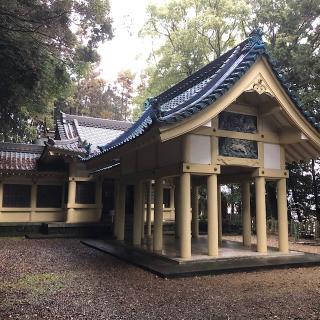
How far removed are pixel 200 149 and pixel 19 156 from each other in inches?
528

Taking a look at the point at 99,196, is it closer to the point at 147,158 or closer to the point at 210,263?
the point at 147,158

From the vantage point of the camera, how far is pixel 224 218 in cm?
2120

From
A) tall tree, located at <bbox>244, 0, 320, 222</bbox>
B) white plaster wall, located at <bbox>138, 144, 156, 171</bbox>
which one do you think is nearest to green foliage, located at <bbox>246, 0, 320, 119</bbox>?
tall tree, located at <bbox>244, 0, 320, 222</bbox>

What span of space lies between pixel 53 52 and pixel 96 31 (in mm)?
1941

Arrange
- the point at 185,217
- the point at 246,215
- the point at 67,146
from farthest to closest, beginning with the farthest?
the point at 67,146
the point at 246,215
the point at 185,217

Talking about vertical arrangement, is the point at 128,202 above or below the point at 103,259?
above

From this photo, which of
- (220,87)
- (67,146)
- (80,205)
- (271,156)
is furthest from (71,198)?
(220,87)

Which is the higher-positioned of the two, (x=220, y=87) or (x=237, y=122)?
(x=220, y=87)

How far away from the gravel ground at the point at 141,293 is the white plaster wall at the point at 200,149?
2.91 m

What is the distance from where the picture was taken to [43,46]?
10664 millimetres

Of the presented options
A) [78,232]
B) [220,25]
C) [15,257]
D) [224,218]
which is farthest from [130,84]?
[15,257]

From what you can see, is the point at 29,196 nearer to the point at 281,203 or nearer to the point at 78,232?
the point at 78,232

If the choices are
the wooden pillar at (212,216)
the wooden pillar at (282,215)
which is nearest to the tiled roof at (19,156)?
the wooden pillar at (212,216)

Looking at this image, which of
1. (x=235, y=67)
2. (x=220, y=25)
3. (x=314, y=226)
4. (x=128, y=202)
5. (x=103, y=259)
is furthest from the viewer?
(x=220, y=25)
